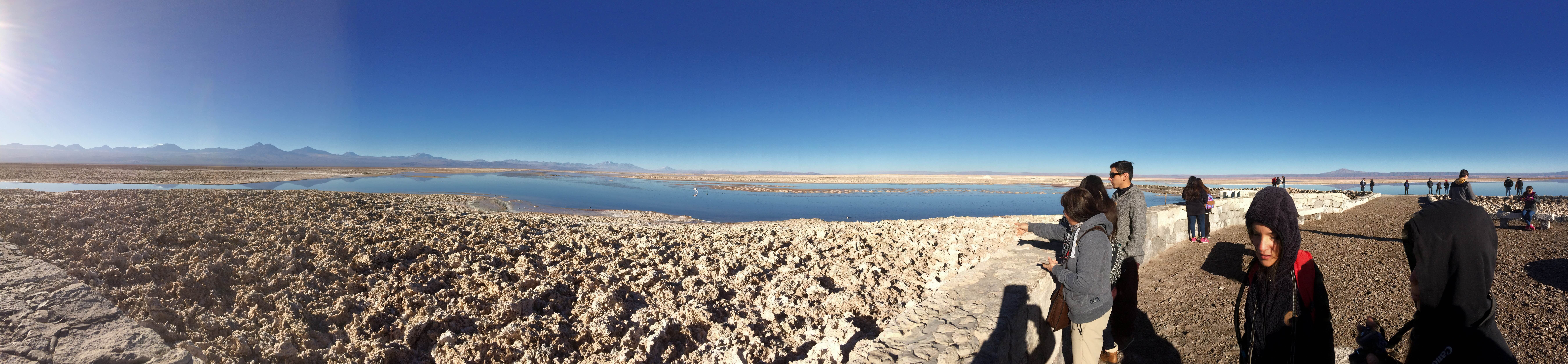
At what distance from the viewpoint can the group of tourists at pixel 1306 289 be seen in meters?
1.58

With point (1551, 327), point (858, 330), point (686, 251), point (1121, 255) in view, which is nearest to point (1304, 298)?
point (1121, 255)

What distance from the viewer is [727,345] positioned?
3.16 metres

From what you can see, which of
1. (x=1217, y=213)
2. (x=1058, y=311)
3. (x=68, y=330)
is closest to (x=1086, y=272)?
(x=1058, y=311)

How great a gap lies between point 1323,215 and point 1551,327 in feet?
35.2

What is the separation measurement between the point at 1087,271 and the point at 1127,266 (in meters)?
1.64

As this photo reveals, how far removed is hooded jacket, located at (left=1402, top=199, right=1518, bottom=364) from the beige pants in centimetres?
108

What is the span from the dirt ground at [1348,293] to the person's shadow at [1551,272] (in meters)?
0.01

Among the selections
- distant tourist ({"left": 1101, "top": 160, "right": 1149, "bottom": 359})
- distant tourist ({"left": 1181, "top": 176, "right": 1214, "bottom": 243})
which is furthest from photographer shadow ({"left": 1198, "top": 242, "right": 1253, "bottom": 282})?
distant tourist ({"left": 1101, "top": 160, "right": 1149, "bottom": 359})

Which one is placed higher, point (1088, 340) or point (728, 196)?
point (1088, 340)

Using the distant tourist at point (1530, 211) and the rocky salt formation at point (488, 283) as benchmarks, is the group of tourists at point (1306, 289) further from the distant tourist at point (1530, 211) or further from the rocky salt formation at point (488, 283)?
the distant tourist at point (1530, 211)

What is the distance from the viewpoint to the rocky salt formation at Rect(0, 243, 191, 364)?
2.41 meters

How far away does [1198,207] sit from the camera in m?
7.16

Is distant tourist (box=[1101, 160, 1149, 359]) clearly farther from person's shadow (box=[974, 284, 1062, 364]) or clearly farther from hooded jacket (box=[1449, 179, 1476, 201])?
hooded jacket (box=[1449, 179, 1476, 201])

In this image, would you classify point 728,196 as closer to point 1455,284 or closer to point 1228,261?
point 1228,261
